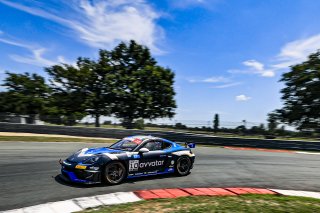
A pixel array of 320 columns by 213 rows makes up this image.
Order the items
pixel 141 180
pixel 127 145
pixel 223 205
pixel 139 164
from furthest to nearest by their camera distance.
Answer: pixel 127 145 < pixel 141 180 < pixel 139 164 < pixel 223 205

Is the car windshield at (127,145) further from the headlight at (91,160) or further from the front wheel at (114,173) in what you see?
the headlight at (91,160)

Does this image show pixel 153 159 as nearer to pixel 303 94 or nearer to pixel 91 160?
pixel 91 160

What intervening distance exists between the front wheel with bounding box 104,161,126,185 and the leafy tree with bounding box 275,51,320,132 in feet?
95.1

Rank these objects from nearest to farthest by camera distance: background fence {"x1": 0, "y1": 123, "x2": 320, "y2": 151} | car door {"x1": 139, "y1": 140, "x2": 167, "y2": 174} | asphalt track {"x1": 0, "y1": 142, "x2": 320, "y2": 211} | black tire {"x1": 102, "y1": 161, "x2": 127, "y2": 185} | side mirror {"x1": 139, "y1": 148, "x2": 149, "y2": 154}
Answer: asphalt track {"x1": 0, "y1": 142, "x2": 320, "y2": 211} < black tire {"x1": 102, "y1": 161, "x2": 127, "y2": 185} < side mirror {"x1": 139, "y1": 148, "x2": 149, "y2": 154} < car door {"x1": 139, "y1": 140, "x2": 167, "y2": 174} < background fence {"x1": 0, "y1": 123, "x2": 320, "y2": 151}

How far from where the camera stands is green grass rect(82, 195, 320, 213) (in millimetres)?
6488

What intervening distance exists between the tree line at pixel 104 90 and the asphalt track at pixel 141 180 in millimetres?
23508

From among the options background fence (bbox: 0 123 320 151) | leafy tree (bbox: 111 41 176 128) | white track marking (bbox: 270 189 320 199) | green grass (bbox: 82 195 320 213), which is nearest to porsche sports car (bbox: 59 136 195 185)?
green grass (bbox: 82 195 320 213)

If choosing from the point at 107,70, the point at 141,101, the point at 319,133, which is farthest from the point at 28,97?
the point at 319,133

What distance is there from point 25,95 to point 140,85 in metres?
13.4

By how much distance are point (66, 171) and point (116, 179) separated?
1.31 meters

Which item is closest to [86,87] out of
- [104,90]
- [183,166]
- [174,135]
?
[104,90]

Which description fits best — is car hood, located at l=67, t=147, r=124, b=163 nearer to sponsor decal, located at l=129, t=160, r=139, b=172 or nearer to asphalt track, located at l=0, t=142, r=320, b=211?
sponsor decal, located at l=129, t=160, r=139, b=172

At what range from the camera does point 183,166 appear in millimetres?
10484

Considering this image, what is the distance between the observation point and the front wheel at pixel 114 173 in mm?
8492
